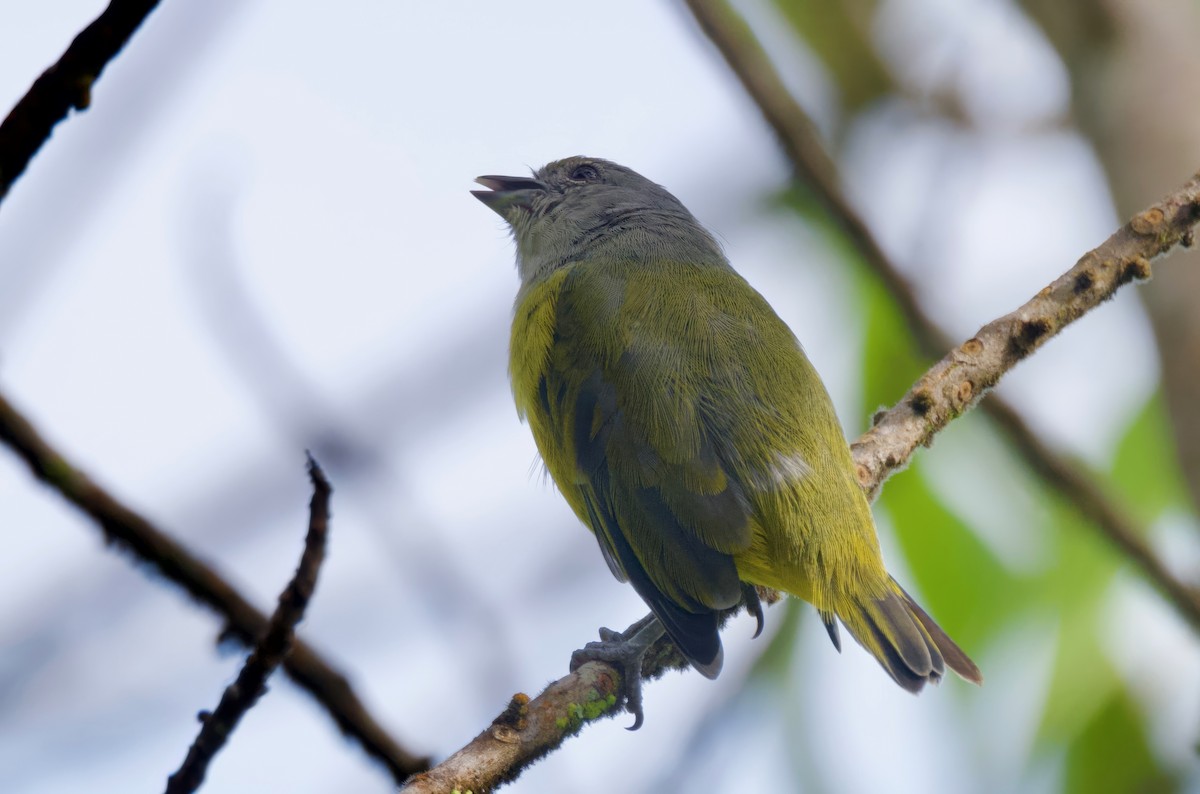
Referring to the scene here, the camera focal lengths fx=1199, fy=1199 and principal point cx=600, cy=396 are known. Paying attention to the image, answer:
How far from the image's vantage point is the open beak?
570cm

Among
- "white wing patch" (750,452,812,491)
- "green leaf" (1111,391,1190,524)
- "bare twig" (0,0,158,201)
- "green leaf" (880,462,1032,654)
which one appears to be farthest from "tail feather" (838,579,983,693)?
"bare twig" (0,0,158,201)

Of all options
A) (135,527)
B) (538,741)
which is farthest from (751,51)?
(135,527)

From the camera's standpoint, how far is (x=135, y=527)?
1.28m

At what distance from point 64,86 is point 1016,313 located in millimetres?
2998

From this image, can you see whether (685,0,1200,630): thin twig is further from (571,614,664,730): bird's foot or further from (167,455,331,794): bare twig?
(167,455,331,794): bare twig

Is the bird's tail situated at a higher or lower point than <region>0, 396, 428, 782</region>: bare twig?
lower

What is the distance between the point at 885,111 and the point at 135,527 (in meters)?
4.34

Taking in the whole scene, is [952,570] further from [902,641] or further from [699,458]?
[699,458]

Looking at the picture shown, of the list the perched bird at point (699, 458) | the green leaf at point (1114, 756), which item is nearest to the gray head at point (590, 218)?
the perched bird at point (699, 458)

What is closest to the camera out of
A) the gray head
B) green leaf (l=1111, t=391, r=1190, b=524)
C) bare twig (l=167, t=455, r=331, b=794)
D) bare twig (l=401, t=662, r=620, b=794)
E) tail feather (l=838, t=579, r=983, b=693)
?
bare twig (l=167, t=455, r=331, b=794)

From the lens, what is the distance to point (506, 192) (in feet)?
18.9

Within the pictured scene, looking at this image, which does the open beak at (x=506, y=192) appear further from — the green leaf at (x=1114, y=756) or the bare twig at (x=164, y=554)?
the bare twig at (x=164, y=554)

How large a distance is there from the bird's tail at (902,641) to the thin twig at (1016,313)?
557mm

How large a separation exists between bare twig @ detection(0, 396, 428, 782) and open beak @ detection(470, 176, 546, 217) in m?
4.43
